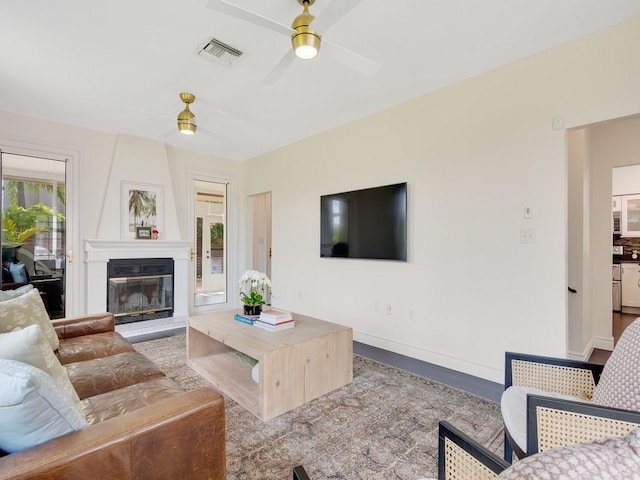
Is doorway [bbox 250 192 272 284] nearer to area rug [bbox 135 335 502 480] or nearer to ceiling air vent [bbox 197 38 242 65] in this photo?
area rug [bbox 135 335 502 480]

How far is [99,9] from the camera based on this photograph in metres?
2.02

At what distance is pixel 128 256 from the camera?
4.34 m

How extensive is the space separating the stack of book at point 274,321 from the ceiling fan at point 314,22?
1796 mm

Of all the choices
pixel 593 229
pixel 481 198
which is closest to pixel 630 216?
pixel 593 229

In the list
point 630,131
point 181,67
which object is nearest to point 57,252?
point 181,67

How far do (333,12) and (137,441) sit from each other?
2020mm

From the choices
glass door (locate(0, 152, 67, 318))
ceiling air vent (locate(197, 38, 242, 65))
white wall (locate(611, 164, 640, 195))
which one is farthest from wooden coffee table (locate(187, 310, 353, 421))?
Result: white wall (locate(611, 164, 640, 195))

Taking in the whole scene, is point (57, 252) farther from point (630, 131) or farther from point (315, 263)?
point (630, 131)

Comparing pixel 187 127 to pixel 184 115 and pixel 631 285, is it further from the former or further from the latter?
pixel 631 285

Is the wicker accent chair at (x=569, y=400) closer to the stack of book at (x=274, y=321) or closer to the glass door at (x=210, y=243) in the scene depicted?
the stack of book at (x=274, y=321)

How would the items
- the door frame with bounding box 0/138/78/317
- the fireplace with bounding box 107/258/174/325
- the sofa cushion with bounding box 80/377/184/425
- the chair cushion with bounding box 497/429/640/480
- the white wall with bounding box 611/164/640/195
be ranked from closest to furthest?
the chair cushion with bounding box 497/429/640/480 < the sofa cushion with bounding box 80/377/184/425 < the door frame with bounding box 0/138/78/317 < the fireplace with bounding box 107/258/174/325 < the white wall with bounding box 611/164/640/195

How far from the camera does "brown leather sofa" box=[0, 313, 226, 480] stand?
0.87 metres

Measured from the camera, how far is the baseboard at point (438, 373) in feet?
8.29

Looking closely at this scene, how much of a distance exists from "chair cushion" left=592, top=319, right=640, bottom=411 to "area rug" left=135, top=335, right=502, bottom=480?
0.78m
